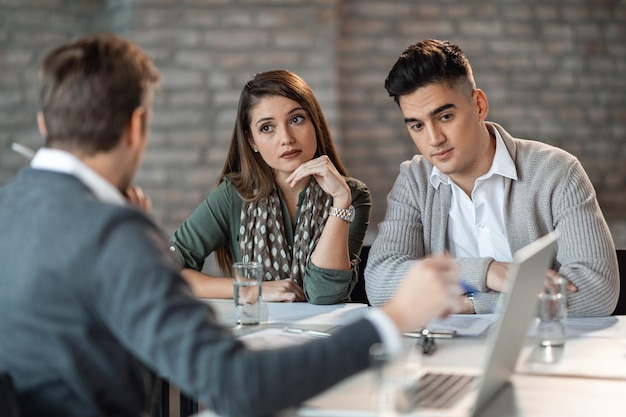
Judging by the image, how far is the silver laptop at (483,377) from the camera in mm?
1200

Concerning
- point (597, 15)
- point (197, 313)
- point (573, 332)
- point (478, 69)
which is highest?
point (597, 15)

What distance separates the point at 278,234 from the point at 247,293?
696mm

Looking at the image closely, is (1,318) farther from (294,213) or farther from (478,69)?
(478,69)

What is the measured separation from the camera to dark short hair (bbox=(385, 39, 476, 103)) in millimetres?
2322

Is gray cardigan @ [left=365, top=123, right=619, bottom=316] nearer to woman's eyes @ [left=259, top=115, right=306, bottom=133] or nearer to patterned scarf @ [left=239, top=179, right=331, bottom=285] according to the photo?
patterned scarf @ [left=239, top=179, right=331, bottom=285]

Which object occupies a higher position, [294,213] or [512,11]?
[512,11]

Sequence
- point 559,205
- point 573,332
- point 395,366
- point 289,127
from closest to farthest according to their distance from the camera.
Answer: point 395,366 < point 573,332 < point 559,205 < point 289,127

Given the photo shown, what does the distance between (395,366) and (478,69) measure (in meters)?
4.04

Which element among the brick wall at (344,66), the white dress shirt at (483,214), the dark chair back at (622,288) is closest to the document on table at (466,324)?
the white dress shirt at (483,214)

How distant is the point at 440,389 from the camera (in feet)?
4.29

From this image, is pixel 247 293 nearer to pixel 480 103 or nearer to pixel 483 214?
pixel 483 214

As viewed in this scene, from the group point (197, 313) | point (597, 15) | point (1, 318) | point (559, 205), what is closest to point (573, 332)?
point (559, 205)

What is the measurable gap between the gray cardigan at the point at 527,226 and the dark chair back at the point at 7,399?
126cm

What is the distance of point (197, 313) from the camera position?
1077 millimetres
